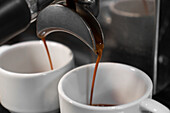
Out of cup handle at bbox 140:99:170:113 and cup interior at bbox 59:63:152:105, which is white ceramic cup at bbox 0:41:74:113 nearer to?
cup interior at bbox 59:63:152:105

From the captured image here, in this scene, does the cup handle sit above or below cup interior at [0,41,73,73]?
above

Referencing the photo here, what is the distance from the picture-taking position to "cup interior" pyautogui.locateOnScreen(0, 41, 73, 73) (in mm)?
529

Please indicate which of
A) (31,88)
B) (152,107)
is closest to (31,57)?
(31,88)

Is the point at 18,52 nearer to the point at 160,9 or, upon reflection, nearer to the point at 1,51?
the point at 1,51

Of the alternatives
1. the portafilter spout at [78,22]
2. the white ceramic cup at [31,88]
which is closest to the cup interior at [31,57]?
the white ceramic cup at [31,88]

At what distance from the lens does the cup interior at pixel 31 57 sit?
0.53 meters

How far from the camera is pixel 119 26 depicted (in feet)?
1.70

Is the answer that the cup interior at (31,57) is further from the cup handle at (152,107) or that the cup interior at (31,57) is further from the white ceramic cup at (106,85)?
the cup handle at (152,107)

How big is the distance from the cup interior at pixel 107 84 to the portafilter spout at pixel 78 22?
0.24 feet

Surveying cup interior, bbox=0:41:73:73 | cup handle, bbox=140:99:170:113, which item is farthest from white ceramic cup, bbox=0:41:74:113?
cup handle, bbox=140:99:170:113

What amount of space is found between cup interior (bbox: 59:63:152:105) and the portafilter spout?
7 centimetres

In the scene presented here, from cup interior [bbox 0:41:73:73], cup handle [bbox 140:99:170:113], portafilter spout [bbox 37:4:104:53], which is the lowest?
cup interior [bbox 0:41:73:73]

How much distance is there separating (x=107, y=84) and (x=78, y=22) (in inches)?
5.1

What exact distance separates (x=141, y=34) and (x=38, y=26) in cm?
17
